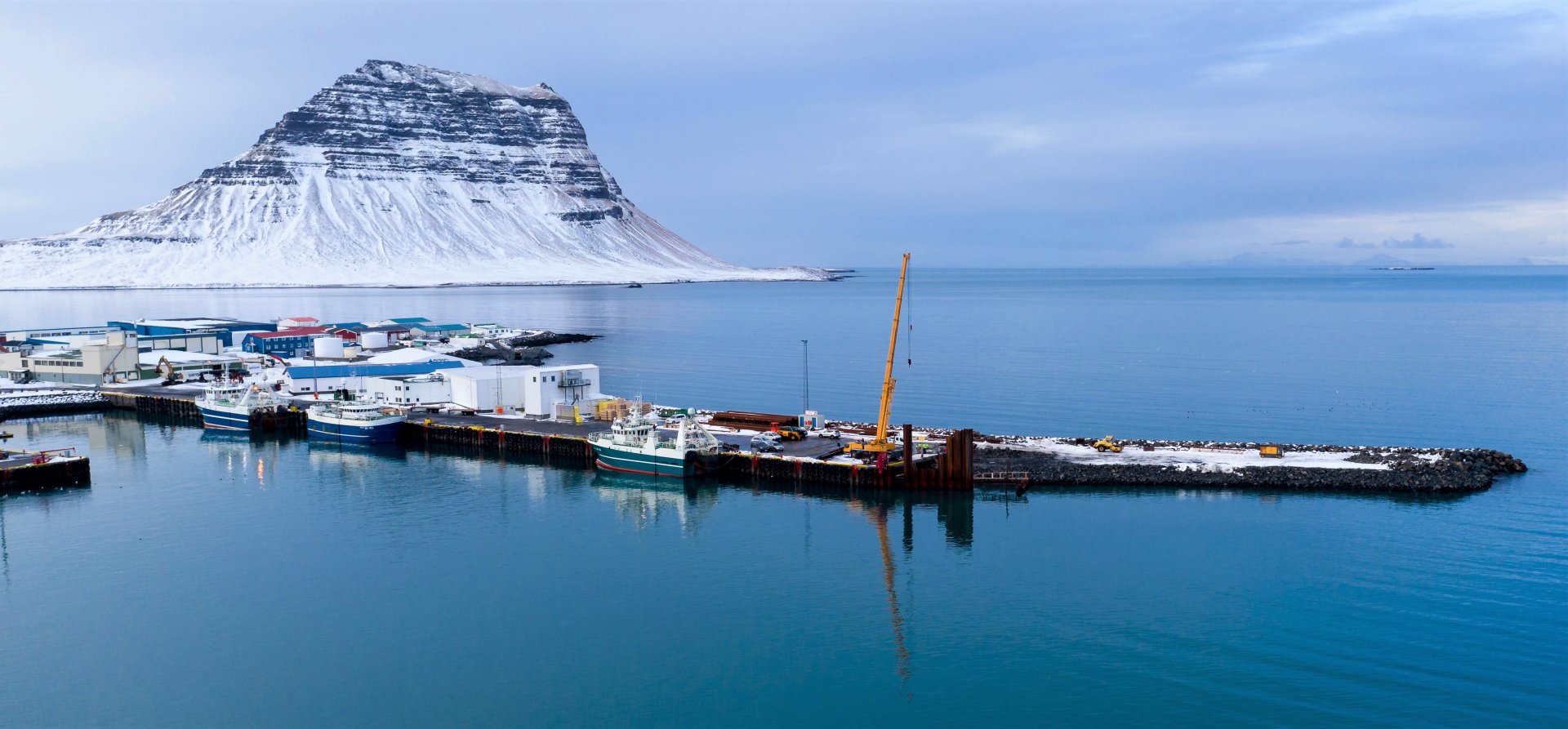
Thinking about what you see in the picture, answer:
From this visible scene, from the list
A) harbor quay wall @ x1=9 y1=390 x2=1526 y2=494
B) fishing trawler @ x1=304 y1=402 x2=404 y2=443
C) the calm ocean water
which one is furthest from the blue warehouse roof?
harbor quay wall @ x1=9 y1=390 x2=1526 y2=494

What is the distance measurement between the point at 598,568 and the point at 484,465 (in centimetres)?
2094

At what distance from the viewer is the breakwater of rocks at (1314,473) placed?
44469 mm

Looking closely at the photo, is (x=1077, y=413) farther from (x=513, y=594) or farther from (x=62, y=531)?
(x=62, y=531)

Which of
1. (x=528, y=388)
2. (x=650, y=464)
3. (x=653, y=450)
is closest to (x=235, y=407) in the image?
(x=528, y=388)

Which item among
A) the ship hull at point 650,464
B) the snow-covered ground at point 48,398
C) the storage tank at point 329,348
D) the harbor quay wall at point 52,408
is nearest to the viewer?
the ship hull at point 650,464

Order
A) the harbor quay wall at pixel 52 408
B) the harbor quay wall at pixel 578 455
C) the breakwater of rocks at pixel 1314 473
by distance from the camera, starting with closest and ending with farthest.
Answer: the breakwater of rocks at pixel 1314 473 < the harbor quay wall at pixel 578 455 < the harbor quay wall at pixel 52 408

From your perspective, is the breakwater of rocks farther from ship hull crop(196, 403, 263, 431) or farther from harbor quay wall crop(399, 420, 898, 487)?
ship hull crop(196, 403, 263, 431)

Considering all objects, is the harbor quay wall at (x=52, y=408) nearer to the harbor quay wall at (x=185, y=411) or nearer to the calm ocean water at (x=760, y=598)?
the harbor quay wall at (x=185, y=411)

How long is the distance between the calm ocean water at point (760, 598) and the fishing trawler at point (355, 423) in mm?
1988

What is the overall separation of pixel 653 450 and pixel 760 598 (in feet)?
63.7

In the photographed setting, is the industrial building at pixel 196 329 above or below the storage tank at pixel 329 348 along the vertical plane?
above

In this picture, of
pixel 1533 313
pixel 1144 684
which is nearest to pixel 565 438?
pixel 1144 684

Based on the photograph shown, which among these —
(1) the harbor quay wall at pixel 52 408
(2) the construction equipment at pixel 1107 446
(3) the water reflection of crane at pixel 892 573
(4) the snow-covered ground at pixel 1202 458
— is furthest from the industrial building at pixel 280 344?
(2) the construction equipment at pixel 1107 446

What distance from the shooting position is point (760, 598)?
33.2m
